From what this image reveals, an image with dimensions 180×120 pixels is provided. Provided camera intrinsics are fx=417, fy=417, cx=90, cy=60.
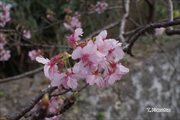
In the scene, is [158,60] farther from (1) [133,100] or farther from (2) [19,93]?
(2) [19,93]

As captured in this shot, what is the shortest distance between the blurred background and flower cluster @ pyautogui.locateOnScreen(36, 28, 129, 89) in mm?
1421

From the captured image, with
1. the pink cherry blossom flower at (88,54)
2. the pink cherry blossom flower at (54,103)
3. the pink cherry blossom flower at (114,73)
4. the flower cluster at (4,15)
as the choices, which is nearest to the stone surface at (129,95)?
the flower cluster at (4,15)

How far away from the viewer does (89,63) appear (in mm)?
993

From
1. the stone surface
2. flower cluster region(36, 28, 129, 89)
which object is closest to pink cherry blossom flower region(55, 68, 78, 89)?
flower cluster region(36, 28, 129, 89)

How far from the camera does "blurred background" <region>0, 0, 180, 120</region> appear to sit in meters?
3.05

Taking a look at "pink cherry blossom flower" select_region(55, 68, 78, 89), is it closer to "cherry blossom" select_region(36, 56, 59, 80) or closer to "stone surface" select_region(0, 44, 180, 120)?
"cherry blossom" select_region(36, 56, 59, 80)

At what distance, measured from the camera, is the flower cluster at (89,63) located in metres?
0.97

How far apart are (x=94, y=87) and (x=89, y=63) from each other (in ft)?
7.41

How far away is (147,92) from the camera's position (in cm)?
338

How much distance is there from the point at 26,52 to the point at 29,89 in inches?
33.9

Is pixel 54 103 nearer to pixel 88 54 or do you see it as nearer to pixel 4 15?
Result: pixel 88 54

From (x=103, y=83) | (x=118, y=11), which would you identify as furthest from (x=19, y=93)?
(x=103, y=83)

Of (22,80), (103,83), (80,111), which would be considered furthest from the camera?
(22,80)

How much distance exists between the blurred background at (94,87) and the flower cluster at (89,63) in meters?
1.42
